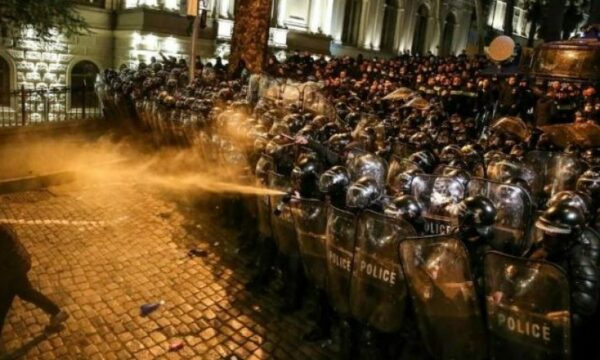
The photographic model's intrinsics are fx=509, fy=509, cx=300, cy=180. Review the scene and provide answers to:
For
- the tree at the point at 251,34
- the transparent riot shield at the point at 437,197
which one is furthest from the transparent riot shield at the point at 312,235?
the tree at the point at 251,34

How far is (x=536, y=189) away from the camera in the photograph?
24.0 ft

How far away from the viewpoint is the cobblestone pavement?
4.87 metres

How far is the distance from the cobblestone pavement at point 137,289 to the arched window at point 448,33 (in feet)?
121

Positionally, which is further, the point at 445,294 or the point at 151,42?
the point at 151,42

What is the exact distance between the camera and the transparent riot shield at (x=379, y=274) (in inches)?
156

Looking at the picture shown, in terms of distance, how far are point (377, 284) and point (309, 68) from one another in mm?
15044

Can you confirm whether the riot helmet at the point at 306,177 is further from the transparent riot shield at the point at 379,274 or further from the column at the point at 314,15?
the column at the point at 314,15

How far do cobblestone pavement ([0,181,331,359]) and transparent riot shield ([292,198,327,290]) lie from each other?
0.75m

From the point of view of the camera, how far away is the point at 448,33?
41.5 m

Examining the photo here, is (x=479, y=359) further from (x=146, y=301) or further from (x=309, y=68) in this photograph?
(x=309, y=68)

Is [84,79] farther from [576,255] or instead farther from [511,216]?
[576,255]

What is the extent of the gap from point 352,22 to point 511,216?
2959cm

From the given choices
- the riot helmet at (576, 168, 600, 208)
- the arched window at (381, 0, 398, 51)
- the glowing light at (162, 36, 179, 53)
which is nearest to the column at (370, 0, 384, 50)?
the arched window at (381, 0, 398, 51)

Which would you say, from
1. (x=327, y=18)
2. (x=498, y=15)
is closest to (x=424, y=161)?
(x=327, y=18)
